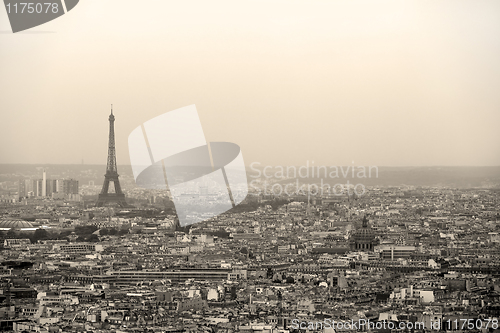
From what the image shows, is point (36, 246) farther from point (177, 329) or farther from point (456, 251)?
point (177, 329)

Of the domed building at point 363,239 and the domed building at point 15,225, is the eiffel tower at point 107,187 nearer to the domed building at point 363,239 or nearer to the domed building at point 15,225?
the domed building at point 15,225

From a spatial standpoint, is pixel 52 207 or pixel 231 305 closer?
pixel 231 305

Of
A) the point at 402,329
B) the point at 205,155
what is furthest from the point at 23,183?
the point at 402,329

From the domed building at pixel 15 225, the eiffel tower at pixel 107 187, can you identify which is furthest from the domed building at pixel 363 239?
the eiffel tower at pixel 107 187

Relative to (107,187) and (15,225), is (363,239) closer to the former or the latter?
(15,225)

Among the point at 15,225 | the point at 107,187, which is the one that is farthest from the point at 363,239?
the point at 107,187

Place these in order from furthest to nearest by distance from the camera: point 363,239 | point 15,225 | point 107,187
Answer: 1. point 107,187
2. point 15,225
3. point 363,239
